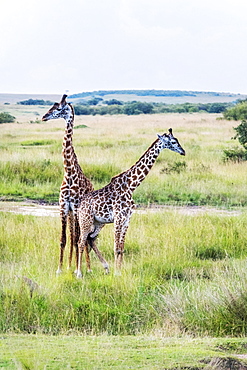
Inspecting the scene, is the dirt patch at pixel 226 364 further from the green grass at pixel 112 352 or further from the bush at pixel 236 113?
the bush at pixel 236 113

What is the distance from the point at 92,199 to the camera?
8344mm

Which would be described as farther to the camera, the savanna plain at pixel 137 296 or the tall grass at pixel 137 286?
the tall grass at pixel 137 286

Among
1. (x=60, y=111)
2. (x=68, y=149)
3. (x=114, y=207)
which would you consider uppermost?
(x=60, y=111)

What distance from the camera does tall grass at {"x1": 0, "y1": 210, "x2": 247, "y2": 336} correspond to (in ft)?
23.3

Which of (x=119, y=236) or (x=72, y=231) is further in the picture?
(x=72, y=231)

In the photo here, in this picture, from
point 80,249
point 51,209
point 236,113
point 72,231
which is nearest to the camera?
point 80,249

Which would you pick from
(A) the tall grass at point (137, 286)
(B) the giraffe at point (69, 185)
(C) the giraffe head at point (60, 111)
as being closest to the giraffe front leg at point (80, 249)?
(A) the tall grass at point (137, 286)

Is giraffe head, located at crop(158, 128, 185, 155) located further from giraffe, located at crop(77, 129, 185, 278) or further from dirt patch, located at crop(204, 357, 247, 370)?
dirt patch, located at crop(204, 357, 247, 370)

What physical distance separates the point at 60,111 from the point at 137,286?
237cm

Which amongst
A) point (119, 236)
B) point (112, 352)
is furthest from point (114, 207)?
point (112, 352)

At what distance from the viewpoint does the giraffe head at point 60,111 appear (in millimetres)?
8521

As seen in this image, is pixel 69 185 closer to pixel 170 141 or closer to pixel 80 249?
pixel 80 249

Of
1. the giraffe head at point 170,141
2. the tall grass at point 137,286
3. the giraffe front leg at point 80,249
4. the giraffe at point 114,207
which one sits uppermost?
the giraffe head at point 170,141

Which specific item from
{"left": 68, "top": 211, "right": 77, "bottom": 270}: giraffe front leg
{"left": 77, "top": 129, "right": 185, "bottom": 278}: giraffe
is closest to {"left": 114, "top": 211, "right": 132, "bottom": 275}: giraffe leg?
{"left": 77, "top": 129, "right": 185, "bottom": 278}: giraffe
